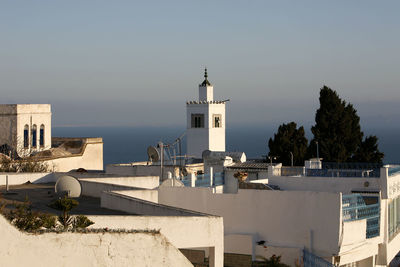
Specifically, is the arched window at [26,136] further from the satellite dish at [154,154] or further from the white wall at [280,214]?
the white wall at [280,214]

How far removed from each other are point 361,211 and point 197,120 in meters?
51.1

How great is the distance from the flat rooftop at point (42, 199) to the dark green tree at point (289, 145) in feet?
87.3

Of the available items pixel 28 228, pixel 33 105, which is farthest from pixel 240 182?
pixel 33 105

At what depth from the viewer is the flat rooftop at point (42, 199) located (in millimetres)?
22264

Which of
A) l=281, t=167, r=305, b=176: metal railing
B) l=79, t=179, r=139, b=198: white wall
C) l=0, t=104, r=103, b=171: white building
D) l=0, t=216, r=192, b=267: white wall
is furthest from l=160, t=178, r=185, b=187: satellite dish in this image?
l=0, t=104, r=103, b=171: white building

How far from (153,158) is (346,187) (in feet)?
47.1

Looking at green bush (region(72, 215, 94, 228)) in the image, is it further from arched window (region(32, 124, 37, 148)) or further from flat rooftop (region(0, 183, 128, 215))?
arched window (region(32, 124, 37, 148))

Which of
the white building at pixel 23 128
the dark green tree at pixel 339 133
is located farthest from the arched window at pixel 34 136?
the dark green tree at pixel 339 133

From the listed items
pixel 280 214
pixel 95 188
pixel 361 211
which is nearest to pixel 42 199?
pixel 95 188

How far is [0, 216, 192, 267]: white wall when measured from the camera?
15.1 meters

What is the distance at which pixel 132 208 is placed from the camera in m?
22.1

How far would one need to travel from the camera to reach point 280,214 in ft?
90.5

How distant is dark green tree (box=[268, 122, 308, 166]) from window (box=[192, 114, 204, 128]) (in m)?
21.8

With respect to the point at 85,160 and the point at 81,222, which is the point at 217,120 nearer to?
the point at 85,160
